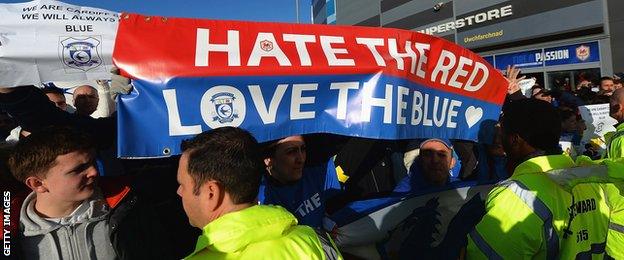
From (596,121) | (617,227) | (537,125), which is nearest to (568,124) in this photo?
(596,121)

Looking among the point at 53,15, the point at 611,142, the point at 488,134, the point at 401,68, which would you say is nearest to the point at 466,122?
the point at 488,134

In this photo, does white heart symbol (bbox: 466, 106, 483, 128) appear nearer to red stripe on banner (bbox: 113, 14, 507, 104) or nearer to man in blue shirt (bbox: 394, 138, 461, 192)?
red stripe on banner (bbox: 113, 14, 507, 104)

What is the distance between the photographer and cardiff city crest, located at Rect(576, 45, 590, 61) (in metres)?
15.3

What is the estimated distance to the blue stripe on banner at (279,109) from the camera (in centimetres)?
229

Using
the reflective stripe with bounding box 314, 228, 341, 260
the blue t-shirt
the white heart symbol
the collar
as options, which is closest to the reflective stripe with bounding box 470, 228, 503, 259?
the collar

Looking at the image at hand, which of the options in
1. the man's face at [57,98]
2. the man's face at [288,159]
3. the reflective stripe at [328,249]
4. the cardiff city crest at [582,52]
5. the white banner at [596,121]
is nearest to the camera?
the reflective stripe at [328,249]

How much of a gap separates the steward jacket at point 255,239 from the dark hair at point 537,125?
4.35 feet

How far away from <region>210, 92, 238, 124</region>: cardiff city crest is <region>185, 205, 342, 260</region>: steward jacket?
107cm

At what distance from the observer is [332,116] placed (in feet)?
9.12

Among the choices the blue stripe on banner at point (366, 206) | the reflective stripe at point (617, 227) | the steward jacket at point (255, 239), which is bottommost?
the reflective stripe at point (617, 227)

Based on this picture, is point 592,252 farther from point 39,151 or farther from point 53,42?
point 53,42

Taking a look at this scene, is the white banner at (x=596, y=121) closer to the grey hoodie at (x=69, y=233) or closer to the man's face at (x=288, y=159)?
the man's face at (x=288, y=159)

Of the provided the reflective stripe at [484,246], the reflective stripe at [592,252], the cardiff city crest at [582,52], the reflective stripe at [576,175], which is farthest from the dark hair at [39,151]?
the cardiff city crest at [582,52]

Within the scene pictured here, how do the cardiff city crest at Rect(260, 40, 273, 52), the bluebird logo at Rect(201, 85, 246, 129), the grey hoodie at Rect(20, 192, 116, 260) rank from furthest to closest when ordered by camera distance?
the cardiff city crest at Rect(260, 40, 273, 52) < the bluebird logo at Rect(201, 85, 246, 129) < the grey hoodie at Rect(20, 192, 116, 260)
